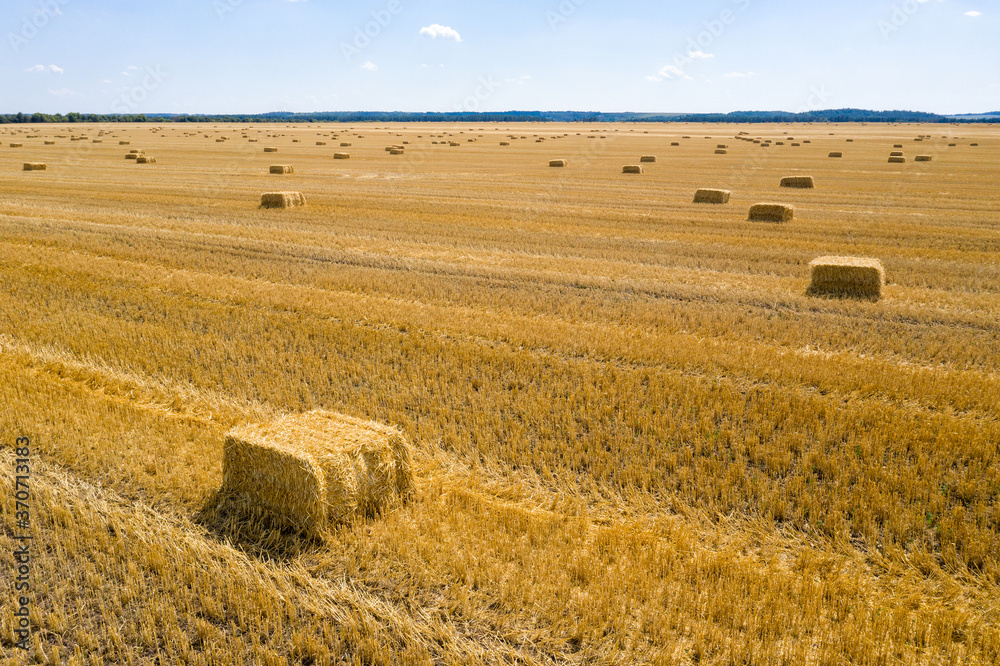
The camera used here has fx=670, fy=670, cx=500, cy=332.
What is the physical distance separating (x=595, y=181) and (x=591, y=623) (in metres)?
31.9

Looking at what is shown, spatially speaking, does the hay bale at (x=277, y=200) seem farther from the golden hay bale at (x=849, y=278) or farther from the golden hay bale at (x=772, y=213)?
the golden hay bale at (x=849, y=278)

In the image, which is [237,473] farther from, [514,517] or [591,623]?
[591,623]

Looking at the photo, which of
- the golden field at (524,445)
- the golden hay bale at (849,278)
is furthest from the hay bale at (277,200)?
the golden hay bale at (849,278)

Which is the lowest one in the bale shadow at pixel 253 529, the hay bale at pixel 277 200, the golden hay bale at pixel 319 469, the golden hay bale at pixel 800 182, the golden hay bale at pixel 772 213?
the bale shadow at pixel 253 529

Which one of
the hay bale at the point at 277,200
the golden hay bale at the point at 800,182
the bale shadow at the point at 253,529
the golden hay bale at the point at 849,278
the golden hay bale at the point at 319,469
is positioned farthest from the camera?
the golden hay bale at the point at 800,182

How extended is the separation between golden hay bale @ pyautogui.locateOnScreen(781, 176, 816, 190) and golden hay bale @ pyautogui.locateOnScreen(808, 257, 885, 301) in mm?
19268

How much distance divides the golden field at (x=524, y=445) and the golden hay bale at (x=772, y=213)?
11.4 ft

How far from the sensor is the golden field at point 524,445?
15.6 feet

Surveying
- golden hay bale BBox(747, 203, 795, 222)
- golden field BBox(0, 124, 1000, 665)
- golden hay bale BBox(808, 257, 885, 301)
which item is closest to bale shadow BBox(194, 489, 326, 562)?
golden field BBox(0, 124, 1000, 665)

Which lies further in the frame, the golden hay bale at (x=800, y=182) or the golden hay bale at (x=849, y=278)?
the golden hay bale at (x=800, y=182)

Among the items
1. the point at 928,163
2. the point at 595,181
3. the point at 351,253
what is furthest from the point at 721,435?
the point at 928,163

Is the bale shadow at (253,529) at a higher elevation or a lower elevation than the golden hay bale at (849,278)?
lower

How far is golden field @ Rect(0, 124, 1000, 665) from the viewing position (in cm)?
475

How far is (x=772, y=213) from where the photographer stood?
2223 centimetres
